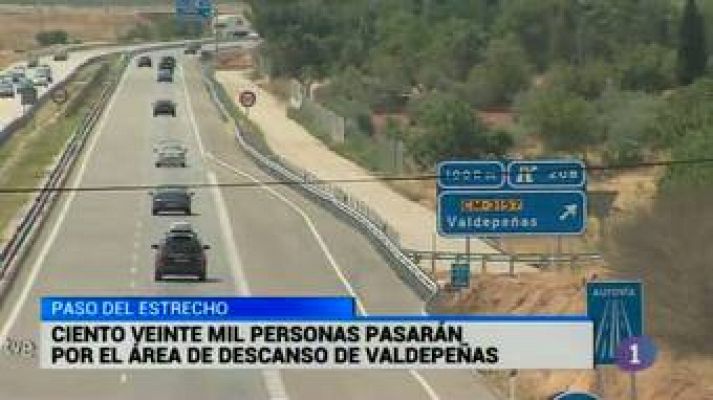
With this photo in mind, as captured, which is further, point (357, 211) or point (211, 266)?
point (357, 211)

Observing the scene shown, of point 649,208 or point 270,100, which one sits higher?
point 649,208

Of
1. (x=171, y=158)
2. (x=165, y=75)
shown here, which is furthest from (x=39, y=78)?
(x=171, y=158)

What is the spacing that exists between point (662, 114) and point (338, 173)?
14146 mm

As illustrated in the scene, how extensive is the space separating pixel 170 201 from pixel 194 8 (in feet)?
235

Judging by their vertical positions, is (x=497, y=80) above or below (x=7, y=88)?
above

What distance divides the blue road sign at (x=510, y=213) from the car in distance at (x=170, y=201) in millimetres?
29179

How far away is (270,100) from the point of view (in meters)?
123

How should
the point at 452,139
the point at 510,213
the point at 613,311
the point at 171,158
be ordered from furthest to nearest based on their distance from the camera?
the point at 452,139 → the point at 171,158 → the point at 510,213 → the point at 613,311

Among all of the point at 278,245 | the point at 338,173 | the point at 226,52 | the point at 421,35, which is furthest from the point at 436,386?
the point at 226,52

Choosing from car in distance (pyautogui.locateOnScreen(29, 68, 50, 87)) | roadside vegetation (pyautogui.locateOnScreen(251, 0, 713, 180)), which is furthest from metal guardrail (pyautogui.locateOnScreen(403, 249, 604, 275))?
car in distance (pyautogui.locateOnScreen(29, 68, 50, 87))

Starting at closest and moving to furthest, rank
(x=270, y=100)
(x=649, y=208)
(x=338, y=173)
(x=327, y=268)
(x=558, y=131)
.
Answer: (x=649, y=208)
(x=327, y=268)
(x=338, y=173)
(x=558, y=131)
(x=270, y=100)

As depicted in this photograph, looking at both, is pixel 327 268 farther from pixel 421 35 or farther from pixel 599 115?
pixel 421 35

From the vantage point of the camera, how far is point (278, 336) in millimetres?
19844

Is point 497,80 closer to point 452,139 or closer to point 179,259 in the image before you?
point 452,139
